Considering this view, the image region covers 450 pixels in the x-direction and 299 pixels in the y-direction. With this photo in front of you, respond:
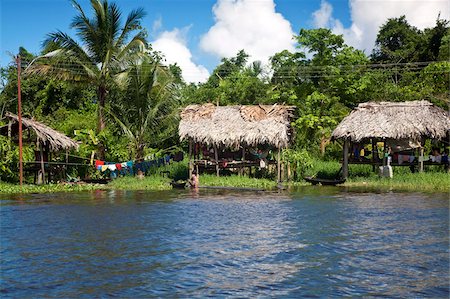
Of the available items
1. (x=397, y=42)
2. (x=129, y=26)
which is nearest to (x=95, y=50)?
(x=129, y=26)

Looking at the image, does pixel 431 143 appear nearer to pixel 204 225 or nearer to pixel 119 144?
pixel 119 144

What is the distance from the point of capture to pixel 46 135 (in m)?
22.8

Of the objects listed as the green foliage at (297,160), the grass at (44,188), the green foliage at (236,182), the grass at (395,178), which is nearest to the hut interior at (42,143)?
the grass at (44,188)

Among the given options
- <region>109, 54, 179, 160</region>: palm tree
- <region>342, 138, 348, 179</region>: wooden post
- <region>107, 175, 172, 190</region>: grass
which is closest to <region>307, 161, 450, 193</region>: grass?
<region>342, 138, 348, 179</region>: wooden post

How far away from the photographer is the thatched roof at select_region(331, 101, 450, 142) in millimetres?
23078

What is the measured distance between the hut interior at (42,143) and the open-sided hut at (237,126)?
4.93 meters

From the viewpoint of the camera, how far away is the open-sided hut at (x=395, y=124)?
75.8ft

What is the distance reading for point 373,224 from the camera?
541 inches

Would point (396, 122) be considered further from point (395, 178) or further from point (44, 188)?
point (44, 188)

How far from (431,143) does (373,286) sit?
20388mm

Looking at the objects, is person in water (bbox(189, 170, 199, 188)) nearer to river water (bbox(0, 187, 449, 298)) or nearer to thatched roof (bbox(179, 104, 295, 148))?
thatched roof (bbox(179, 104, 295, 148))

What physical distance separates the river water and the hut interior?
511 cm

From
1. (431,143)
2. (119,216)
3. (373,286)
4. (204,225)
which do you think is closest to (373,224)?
(204,225)

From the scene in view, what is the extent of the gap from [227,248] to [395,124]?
47.1 ft
